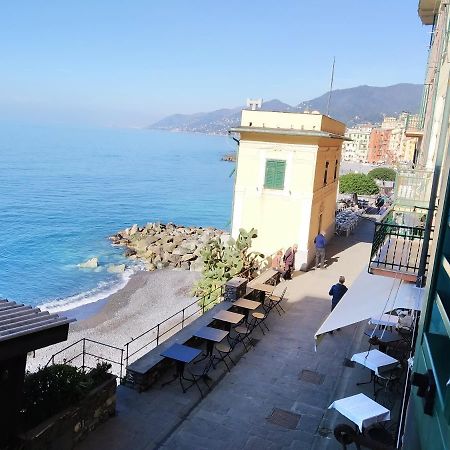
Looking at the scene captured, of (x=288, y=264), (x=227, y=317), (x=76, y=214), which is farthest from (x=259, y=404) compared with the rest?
(x=76, y=214)

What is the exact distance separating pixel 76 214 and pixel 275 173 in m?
44.7

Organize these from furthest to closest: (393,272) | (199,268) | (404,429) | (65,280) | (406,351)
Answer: (65,280), (199,268), (406,351), (393,272), (404,429)

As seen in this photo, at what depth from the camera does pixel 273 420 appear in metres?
8.64

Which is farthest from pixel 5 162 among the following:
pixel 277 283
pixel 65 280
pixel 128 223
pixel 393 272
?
pixel 393 272

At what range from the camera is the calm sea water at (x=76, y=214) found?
97.8ft

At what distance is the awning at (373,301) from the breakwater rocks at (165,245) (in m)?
13.2

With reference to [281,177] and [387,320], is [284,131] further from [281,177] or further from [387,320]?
[387,320]

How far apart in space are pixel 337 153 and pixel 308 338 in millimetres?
13895

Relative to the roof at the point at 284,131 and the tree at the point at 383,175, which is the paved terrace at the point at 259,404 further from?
the tree at the point at 383,175

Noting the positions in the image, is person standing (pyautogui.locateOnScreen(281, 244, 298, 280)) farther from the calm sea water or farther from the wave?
the calm sea water

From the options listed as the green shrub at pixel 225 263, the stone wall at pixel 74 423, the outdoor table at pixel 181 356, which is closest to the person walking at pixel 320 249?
the green shrub at pixel 225 263

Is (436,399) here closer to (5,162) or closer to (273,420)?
(273,420)

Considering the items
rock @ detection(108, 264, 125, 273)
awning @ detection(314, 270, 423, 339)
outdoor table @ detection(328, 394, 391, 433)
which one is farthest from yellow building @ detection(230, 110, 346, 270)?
rock @ detection(108, 264, 125, 273)

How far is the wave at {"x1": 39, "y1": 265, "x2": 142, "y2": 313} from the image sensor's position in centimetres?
2510
